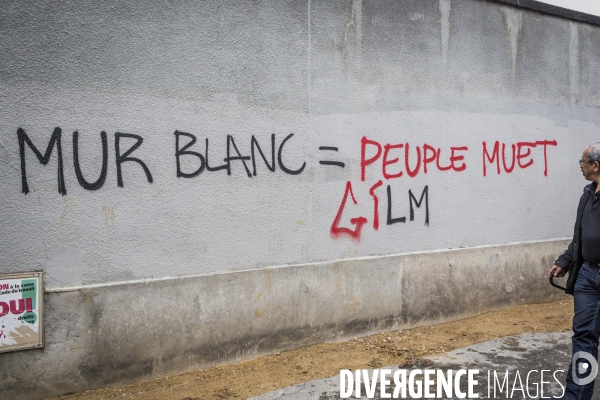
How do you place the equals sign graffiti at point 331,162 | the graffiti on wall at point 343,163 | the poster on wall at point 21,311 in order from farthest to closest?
the equals sign graffiti at point 331,162
the graffiti on wall at point 343,163
the poster on wall at point 21,311

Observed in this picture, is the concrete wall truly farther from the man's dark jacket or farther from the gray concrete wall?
the man's dark jacket

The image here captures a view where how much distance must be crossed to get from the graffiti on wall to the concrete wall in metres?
0.02

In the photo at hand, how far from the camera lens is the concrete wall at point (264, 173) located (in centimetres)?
407

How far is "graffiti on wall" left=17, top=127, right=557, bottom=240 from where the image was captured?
4211mm

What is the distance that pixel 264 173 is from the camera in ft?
16.4

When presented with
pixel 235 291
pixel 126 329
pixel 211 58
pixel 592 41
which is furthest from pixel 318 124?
pixel 592 41

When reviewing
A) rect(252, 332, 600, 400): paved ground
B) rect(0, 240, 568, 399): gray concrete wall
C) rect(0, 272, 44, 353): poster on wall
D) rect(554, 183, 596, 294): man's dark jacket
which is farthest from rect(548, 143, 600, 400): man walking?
rect(0, 272, 44, 353): poster on wall

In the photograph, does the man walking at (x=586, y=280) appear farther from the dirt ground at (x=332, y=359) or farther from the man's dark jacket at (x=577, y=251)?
the dirt ground at (x=332, y=359)

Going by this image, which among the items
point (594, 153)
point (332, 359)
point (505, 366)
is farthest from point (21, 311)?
point (594, 153)

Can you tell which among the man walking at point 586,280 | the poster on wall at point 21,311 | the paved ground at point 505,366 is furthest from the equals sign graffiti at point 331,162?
the poster on wall at point 21,311

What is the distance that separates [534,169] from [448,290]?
6.89ft

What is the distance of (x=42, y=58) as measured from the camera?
3975mm

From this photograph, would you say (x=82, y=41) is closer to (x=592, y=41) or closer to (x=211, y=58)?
(x=211, y=58)

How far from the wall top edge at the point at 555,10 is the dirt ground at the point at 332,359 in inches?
145
